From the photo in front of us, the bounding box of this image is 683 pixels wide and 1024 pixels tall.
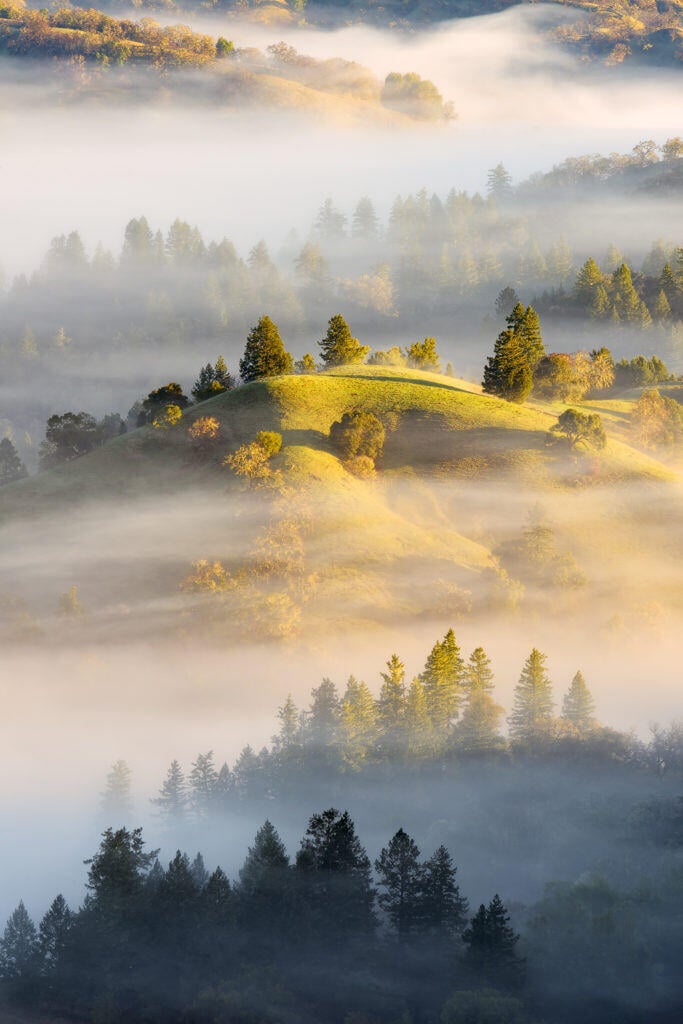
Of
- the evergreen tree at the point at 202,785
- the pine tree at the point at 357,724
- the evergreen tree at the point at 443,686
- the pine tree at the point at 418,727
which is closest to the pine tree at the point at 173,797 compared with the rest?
the evergreen tree at the point at 202,785

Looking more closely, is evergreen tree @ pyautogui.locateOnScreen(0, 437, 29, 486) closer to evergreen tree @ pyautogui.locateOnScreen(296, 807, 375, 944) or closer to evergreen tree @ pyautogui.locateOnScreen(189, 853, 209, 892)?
evergreen tree @ pyautogui.locateOnScreen(189, 853, 209, 892)

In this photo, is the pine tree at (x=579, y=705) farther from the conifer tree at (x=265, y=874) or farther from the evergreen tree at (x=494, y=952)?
the conifer tree at (x=265, y=874)

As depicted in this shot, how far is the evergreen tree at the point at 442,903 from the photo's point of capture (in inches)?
4286

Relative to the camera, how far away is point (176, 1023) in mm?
100500

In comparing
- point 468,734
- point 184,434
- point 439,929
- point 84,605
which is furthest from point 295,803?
point 184,434

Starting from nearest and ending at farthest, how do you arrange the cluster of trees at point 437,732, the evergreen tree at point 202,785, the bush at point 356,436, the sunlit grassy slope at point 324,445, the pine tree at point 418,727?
the cluster of trees at point 437,732, the pine tree at point 418,727, the evergreen tree at point 202,785, the sunlit grassy slope at point 324,445, the bush at point 356,436

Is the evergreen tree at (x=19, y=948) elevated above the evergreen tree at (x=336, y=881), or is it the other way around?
the evergreen tree at (x=336, y=881)

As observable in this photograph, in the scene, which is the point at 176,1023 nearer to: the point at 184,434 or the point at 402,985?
the point at 402,985

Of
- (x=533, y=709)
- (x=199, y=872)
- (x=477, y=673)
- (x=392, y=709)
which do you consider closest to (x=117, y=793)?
(x=199, y=872)

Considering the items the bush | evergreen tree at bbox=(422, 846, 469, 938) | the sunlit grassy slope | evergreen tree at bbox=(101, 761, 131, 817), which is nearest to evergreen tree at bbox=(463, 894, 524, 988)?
evergreen tree at bbox=(422, 846, 469, 938)

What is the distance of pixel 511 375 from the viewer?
7382 inches

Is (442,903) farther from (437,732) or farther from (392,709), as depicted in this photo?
(392,709)

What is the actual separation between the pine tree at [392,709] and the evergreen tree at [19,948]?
38678 millimetres

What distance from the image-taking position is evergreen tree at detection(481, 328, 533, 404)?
187500mm
